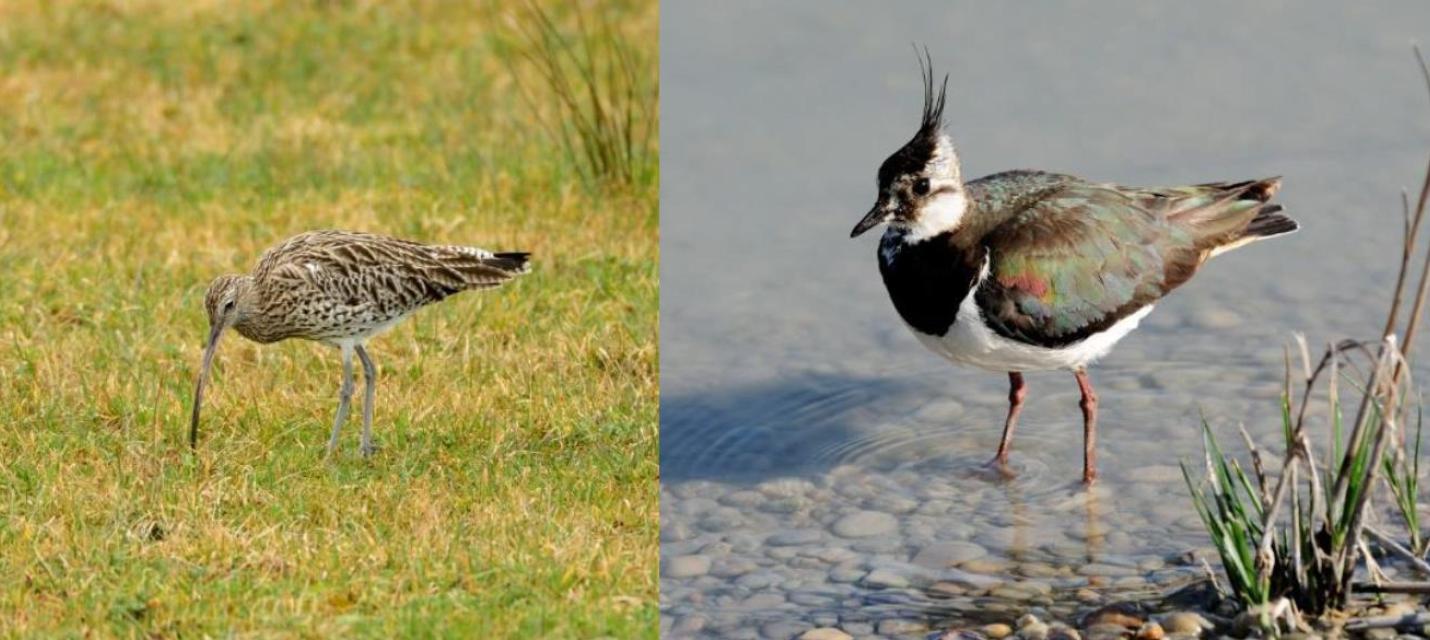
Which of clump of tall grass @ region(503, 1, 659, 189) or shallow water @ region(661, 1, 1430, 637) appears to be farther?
clump of tall grass @ region(503, 1, 659, 189)

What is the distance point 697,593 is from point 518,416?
106 centimetres

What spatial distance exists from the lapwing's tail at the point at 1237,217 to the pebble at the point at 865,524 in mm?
1550

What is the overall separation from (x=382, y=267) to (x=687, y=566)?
4.79 ft

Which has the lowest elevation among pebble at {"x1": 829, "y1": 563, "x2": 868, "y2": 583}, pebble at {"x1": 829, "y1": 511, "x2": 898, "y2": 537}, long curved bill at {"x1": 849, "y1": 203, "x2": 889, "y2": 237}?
pebble at {"x1": 829, "y1": 563, "x2": 868, "y2": 583}

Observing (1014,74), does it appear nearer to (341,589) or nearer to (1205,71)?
(1205,71)

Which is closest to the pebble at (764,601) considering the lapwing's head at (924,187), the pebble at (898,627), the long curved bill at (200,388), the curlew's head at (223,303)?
the pebble at (898,627)

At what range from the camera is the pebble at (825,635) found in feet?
19.5

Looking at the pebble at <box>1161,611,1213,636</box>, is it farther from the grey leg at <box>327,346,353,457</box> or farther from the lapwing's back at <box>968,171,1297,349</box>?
the grey leg at <box>327,346,353,457</box>

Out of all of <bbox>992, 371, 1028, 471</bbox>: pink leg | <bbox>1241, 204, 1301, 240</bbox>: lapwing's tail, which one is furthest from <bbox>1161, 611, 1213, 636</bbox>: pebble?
<bbox>1241, 204, 1301, 240</bbox>: lapwing's tail

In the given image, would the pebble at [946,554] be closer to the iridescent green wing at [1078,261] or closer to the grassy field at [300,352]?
the iridescent green wing at [1078,261]

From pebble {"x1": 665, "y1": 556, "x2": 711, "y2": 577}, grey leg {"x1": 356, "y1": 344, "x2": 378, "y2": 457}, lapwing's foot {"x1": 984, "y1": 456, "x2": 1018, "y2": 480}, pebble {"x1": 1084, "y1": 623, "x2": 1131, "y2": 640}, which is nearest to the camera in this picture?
pebble {"x1": 1084, "y1": 623, "x2": 1131, "y2": 640}

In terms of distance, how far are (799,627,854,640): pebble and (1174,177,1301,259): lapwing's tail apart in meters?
2.26

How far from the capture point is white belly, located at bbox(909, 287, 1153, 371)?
6.88 metres

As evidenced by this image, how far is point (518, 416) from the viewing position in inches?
280
